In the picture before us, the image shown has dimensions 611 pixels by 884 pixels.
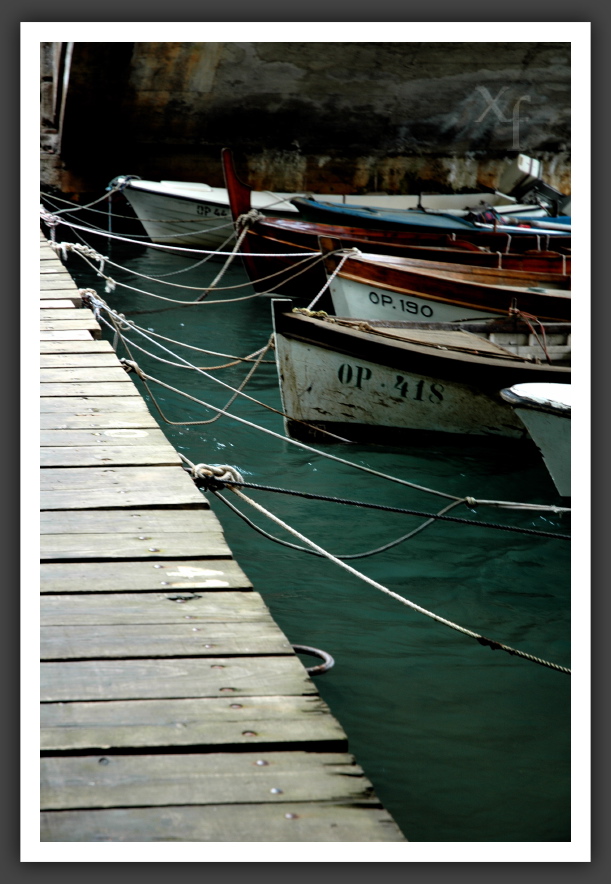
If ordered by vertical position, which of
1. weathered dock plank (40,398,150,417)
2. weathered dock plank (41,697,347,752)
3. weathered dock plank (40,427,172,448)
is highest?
weathered dock plank (40,398,150,417)

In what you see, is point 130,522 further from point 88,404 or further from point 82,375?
point 82,375

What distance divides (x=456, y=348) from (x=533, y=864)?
14.5ft

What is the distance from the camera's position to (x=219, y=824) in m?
1.21

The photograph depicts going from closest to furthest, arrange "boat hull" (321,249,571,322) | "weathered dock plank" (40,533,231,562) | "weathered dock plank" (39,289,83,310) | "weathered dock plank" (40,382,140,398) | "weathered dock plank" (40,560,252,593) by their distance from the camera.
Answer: "weathered dock plank" (40,560,252,593) < "weathered dock plank" (40,533,231,562) < "weathered dock plank" (40,382,140,398) < "weathered dock plank" (39,289,83,310) < "boat hull" (321,249,571,322)

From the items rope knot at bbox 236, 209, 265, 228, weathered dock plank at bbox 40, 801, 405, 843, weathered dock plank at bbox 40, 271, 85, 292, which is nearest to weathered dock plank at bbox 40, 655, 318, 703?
weathered dock plank at bbox 40, 801, 405, 843

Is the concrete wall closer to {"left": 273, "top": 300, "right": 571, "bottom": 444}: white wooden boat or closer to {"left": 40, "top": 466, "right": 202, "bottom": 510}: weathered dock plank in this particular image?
{"left": 273, "top": 300, "right": 571, "bottom": 444}: white wooden boat

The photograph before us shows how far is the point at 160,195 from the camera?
1244 cm

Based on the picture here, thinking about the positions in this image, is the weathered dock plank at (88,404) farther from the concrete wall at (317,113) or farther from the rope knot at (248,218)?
the concrete wall at (317,113)

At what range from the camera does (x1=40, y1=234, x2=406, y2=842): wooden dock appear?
4.05 feet

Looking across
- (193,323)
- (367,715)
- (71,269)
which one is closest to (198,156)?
(71,269)

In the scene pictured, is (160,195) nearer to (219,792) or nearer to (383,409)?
(383,409)

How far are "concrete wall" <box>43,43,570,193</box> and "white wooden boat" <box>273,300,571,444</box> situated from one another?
25.2 ft

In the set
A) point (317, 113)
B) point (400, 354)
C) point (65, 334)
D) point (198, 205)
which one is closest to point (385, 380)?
point (400, 354)

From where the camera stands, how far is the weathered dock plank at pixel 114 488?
8.00 ft
